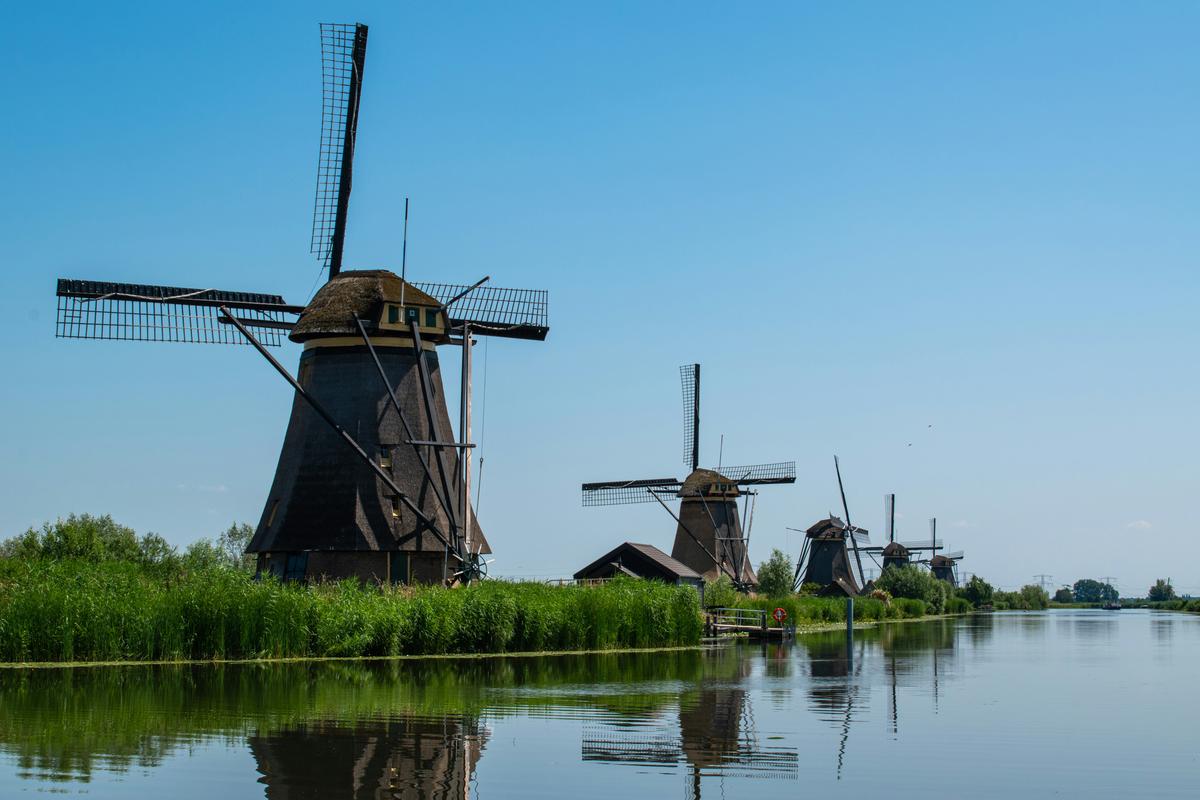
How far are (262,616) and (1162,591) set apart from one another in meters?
164

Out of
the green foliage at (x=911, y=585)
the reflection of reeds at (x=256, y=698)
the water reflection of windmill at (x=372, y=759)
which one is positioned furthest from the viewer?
the green foliage at (x=911, y=585)

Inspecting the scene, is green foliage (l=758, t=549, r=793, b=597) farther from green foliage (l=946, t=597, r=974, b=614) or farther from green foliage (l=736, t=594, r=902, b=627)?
green foliage (l=946, t=597, r=974, b=614)

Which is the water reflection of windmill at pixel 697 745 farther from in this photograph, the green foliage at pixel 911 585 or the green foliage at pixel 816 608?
the green foliage at pixel 911 585

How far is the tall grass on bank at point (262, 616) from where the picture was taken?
847 inches

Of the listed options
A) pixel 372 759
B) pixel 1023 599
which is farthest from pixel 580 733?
pixel 1023 599

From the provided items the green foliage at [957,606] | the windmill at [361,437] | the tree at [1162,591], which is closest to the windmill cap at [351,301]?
the windmill at [361,437]

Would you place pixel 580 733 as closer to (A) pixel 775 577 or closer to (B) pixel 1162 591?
(A) pixel 775 577

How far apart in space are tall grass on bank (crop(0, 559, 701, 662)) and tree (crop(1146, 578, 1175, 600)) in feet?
501

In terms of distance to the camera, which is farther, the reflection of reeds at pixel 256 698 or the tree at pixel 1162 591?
the tree at pixel 1162 591

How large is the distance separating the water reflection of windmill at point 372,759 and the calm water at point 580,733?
0.04 meters

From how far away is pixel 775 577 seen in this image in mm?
59625

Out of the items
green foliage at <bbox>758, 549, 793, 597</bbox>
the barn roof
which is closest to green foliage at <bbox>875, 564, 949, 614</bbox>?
green foliage at <bbox>758, 549, 793, 597</bbox>

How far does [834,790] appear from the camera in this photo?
1116 centimetres

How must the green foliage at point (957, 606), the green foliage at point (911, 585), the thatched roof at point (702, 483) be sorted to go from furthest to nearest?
1. the green foliage at point (957, 606)
2. the green foliage at point (911, 585)
3. the thatched roof at point (702, 483)
